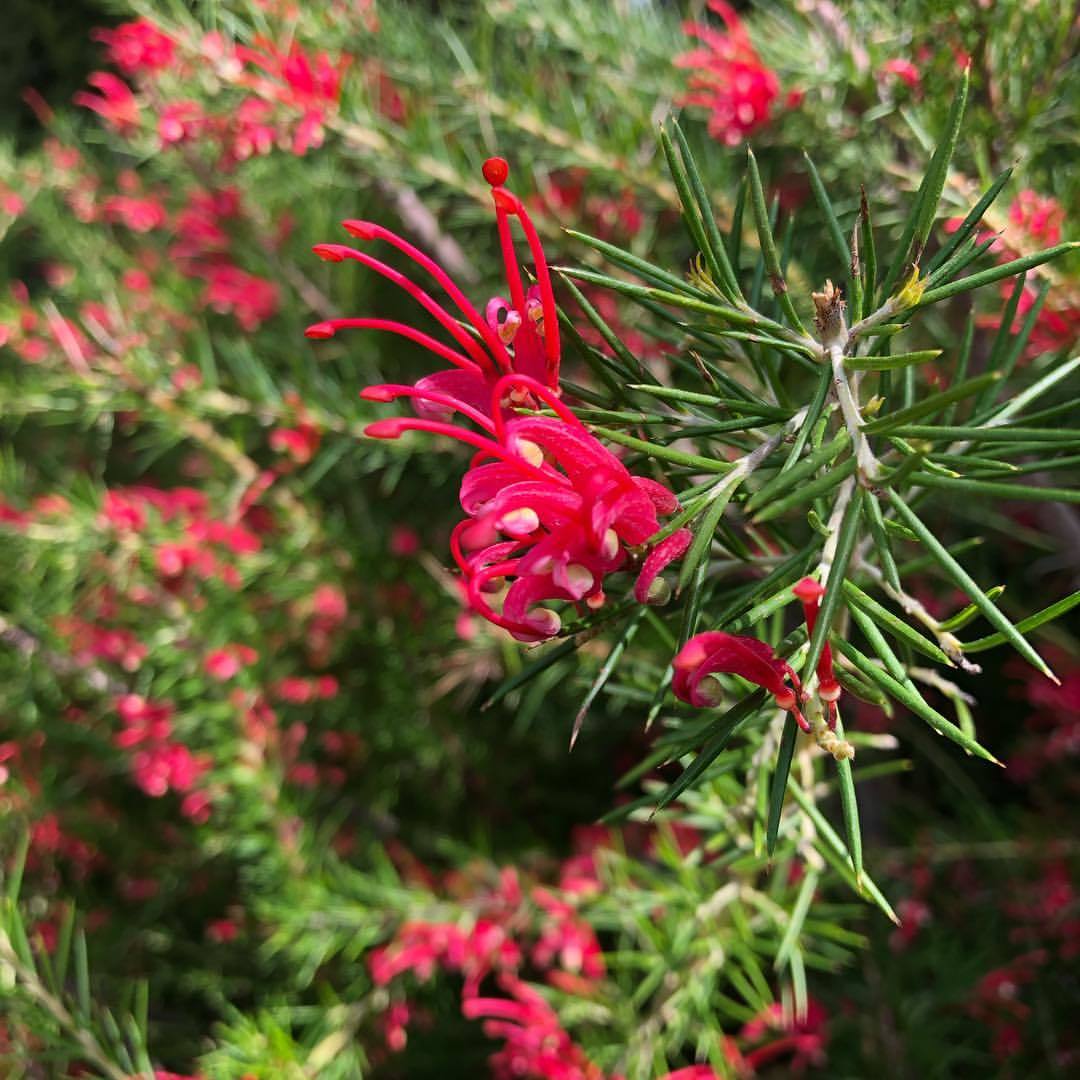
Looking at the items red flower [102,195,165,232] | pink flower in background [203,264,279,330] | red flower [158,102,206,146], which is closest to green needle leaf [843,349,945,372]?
red flower [158,102,206,146]

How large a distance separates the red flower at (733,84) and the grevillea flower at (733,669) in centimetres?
58

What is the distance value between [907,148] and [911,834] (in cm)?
68

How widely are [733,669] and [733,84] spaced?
604 mm

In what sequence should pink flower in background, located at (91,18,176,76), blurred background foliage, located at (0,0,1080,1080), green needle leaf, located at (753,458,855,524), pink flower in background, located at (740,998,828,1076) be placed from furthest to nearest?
pink flower in background, located at (91,18,176,76), pink flower in background, located at (740,998,828,1076), blurred background foliage, located at (0,0,1080,1080), green needle leaf, located at (753,458,855,524)

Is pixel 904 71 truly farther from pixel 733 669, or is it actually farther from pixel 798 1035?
pixel 798 1035

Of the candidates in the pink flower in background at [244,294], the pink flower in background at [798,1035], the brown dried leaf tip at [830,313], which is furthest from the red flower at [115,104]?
the pink flower in background at [798,1035]

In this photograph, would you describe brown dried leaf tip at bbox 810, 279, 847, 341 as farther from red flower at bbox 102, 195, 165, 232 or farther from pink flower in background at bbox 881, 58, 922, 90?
red flower at bbox 102, 195, 165, 232

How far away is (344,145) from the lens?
0.84 m

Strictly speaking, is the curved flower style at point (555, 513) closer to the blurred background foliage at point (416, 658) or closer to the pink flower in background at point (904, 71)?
the blurred background foliage at point (416, 658)

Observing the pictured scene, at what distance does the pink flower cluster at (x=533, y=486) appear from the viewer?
306mm

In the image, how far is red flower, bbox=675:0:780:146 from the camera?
726 mm

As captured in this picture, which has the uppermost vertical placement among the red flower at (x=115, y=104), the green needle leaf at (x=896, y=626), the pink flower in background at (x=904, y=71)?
the pink flower in background at (x=904, y=71)

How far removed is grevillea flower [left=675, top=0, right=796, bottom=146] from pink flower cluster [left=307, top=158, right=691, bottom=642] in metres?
0.47

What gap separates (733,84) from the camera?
2.40 ft
